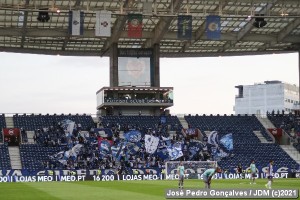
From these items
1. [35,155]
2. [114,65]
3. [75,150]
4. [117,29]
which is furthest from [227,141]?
[35,155]

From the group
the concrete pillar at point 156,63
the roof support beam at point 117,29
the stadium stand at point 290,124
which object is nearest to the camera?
the roof support beam at point 117,29

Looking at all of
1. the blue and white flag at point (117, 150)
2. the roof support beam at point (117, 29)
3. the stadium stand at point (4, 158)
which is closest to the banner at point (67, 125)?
the blue and white flag at point (117, 150)

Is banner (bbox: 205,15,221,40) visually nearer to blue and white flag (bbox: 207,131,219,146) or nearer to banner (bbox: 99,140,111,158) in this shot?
banner (bbox: 99,140,111,158)

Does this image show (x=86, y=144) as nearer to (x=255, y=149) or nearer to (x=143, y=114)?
(x=143, y=114)

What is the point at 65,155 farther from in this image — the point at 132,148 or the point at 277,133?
the point at 277,133

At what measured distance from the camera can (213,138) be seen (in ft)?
255

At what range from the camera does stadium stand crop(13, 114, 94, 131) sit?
3046 inches

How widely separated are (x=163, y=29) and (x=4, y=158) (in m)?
24.1

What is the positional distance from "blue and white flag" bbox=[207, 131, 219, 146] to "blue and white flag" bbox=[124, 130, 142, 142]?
880 centimetres

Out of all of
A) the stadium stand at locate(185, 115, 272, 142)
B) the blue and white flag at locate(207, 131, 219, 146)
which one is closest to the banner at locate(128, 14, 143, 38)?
the blue and white flag at locate(207, 131, 219, 146)

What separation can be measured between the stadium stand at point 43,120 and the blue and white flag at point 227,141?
55.5 feet

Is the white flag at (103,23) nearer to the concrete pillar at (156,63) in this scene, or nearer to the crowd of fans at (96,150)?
the crowd of fans at (96,150)

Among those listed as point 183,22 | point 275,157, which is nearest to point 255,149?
point 275,157

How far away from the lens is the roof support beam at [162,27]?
65.4 m
